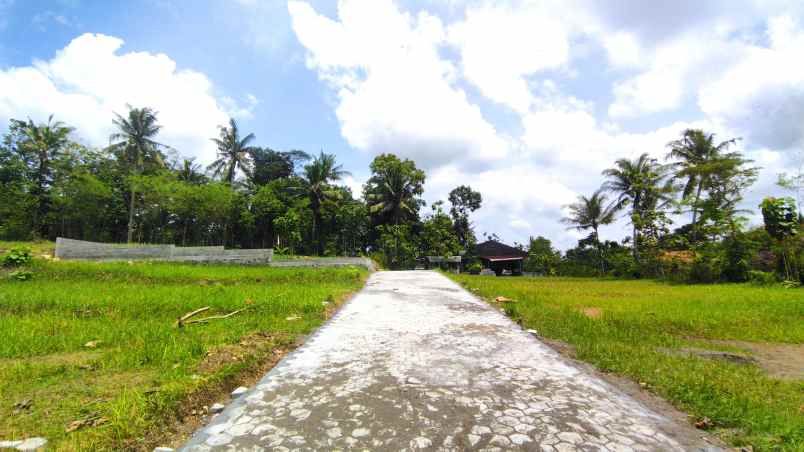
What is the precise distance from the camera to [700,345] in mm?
5414

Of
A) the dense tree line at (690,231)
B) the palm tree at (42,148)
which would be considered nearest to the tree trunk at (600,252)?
the dense tree line at (690,231)

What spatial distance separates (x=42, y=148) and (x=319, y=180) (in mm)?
19882

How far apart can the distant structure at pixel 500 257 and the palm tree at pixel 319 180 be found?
1314cm

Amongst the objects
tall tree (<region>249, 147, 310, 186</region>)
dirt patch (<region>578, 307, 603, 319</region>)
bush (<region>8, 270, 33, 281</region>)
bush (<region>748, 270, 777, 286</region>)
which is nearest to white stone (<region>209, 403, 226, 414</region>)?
dirt patch (<region>578, 307, 603, 319</region>)

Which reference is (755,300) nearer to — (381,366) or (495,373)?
(495,373)

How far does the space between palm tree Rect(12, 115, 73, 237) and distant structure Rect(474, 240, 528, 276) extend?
3268cm

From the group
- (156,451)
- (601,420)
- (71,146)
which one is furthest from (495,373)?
(71,146)

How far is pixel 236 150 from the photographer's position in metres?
32.0

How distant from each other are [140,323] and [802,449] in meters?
7.77

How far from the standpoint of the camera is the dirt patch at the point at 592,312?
295 inches

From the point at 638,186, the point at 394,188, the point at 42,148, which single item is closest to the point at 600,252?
the point at 638,186

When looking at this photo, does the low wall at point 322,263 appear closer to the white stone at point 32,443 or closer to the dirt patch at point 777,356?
the dirt patch at point 777,356

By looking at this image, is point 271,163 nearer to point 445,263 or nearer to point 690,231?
point 445,263

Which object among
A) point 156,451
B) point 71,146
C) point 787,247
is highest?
point 71,146
